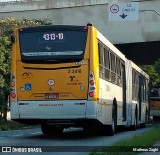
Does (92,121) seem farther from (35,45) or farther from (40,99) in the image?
(35,45)

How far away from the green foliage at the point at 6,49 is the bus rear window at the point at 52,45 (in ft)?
47.4

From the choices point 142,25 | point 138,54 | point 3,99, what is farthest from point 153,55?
point 3,99

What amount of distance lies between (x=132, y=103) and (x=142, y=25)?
12306 millimetres

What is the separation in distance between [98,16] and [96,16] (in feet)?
0.47

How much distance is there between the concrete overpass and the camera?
114 ft

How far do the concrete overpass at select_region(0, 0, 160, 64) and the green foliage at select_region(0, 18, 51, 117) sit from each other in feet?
4.48

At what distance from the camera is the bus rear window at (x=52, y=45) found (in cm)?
1528

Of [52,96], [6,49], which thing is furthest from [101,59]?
[6,49]

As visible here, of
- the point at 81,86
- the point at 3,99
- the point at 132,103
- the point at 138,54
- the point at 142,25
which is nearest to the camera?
the point at 81,86

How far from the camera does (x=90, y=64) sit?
15148 millimetres

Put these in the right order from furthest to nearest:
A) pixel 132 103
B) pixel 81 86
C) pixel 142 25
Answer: pixel 142 25
pixel 132 103
pixel 81 86

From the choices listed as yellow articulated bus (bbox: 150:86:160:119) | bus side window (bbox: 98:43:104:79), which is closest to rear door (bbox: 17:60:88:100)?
bus side window (bbox: 98:43:104:79)

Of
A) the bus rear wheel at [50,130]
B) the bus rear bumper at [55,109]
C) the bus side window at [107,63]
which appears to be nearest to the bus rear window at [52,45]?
the bus rear bumper at [55,109]

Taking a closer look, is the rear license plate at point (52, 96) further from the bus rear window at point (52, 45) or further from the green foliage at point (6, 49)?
the green foliage at point (6, 49)
